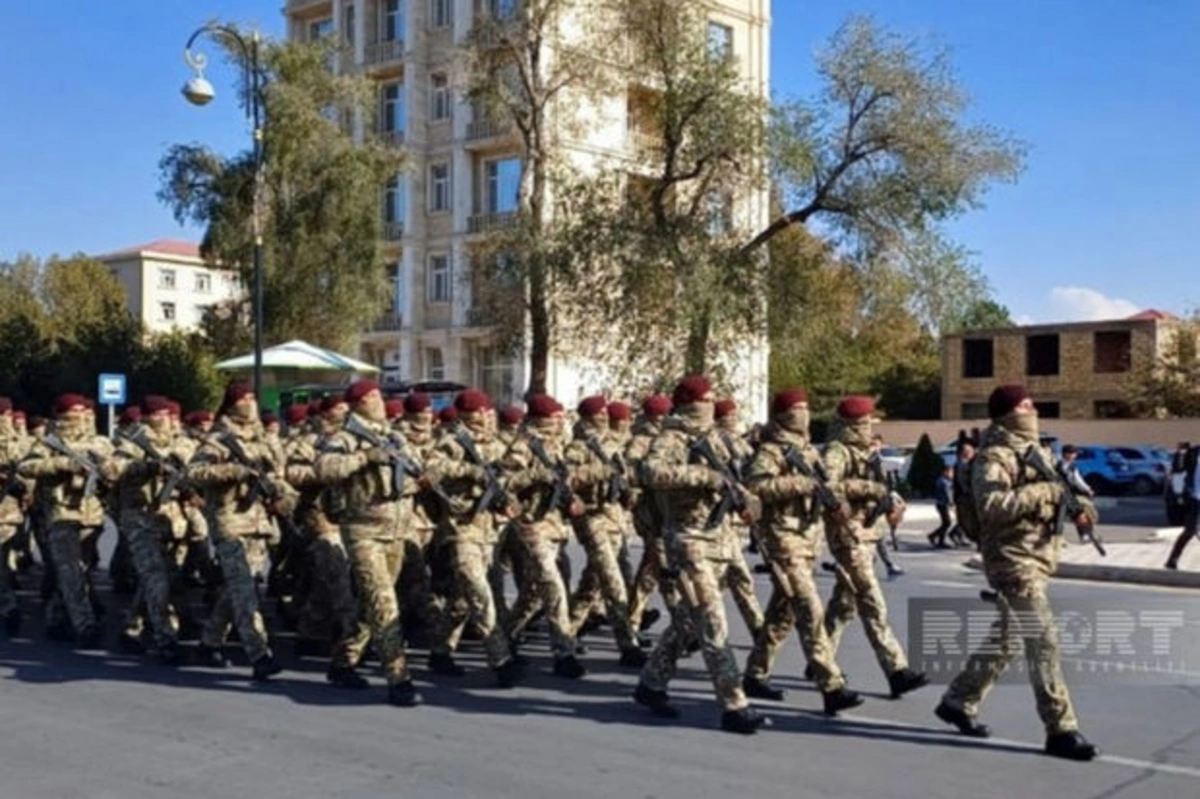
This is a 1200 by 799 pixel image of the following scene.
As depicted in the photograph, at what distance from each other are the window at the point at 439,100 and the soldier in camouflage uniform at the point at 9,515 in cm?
3188

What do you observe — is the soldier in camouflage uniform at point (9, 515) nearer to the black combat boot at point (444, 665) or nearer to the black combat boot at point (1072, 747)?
the black combat boot at point (444, 665)

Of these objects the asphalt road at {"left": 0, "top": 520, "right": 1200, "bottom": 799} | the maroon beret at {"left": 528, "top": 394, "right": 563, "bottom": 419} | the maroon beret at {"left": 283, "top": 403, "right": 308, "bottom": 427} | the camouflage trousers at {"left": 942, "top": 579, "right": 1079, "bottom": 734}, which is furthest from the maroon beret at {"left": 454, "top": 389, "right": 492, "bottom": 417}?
the camouflage trousers at {"left": 942, "top": 579, "right": 1079, "bottom": 734}

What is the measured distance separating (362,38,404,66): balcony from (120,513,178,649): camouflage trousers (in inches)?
1344

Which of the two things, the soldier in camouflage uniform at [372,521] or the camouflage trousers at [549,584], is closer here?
the soldier in camouflage uniform at [372,521]

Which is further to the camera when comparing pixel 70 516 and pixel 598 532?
pixel 70 516

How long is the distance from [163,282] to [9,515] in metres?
78.6

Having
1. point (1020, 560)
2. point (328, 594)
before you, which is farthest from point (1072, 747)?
point (328, 594)

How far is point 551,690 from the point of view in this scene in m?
8.95

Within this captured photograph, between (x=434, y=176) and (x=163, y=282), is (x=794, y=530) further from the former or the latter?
(x=163, y=282)

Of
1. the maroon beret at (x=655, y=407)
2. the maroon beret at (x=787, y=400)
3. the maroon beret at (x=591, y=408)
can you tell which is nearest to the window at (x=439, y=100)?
the maroon beret at (x=655, y=407)

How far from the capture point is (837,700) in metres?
8.12

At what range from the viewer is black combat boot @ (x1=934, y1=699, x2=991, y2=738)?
755 cm

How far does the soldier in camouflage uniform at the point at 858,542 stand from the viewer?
8.48 m

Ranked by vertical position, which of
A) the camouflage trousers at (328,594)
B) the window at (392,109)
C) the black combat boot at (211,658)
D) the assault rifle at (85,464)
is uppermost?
the window at (392,109)
